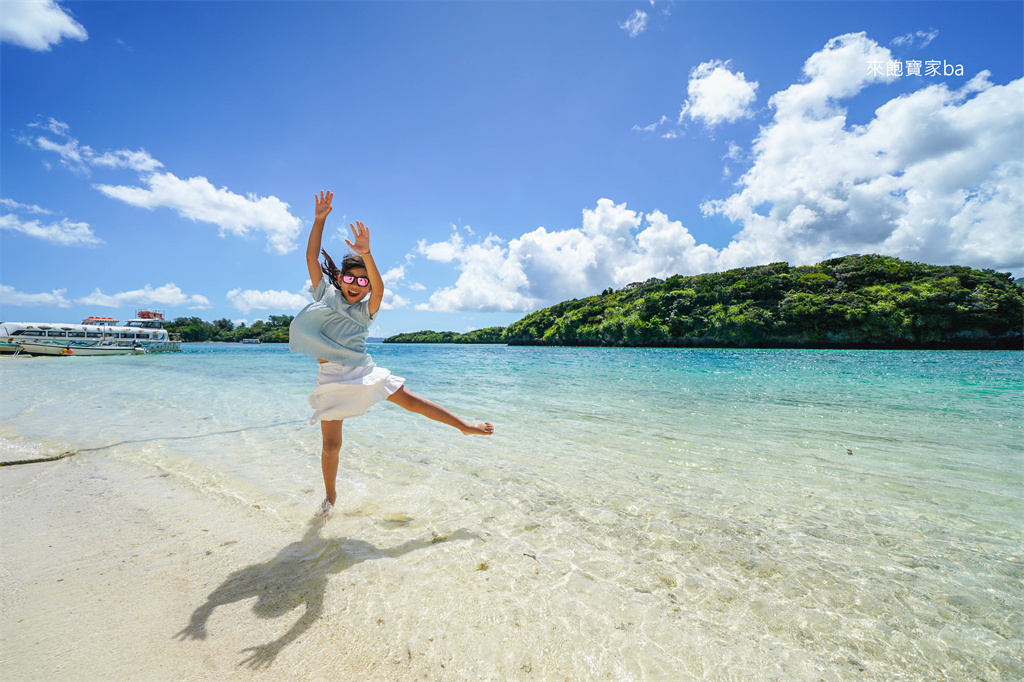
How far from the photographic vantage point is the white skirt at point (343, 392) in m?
3.26

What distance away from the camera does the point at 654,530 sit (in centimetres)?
351

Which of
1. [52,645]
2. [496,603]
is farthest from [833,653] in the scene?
[52,645]

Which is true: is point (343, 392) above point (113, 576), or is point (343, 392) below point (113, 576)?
above

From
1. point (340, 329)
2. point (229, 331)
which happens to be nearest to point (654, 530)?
point (340, 329)

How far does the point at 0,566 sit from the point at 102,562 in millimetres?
562

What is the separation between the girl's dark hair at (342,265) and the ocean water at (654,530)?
7.01ft

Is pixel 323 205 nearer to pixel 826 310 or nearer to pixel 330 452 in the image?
pixel 330 452

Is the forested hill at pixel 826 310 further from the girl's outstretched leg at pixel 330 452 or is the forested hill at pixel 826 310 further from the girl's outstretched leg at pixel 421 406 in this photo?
the girl's outstretched leg at pixel 330 452

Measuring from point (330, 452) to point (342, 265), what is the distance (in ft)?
5.45

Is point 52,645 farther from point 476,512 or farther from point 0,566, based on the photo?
point 476,512

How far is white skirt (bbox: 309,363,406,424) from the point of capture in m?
3.26

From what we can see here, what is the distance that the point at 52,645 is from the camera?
1.88 metres

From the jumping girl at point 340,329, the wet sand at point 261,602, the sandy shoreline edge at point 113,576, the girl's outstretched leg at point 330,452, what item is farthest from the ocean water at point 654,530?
the jumping girl at point 340,329

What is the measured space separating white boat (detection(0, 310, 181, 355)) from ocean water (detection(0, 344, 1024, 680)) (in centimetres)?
4457
